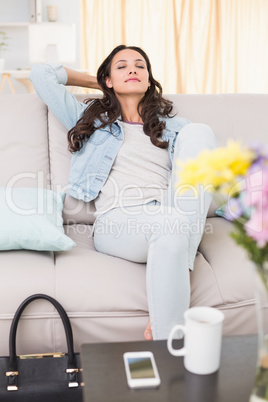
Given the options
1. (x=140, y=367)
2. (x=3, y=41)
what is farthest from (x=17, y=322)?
(x=3, y=41)

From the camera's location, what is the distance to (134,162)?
198 cm

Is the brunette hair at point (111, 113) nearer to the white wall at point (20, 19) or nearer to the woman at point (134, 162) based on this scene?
the woman at point (134, 162)

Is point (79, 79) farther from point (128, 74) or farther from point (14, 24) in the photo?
point (14, 24)

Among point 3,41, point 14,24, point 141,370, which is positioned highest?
point 14,24

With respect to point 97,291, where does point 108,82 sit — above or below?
above

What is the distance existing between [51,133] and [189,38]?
144 inches

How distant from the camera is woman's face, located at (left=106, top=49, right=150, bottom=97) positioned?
2.10 meters

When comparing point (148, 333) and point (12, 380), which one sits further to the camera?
point (148, 333)

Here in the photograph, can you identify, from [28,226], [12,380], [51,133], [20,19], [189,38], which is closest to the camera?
[12,380]

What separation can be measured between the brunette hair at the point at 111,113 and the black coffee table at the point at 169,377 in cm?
105

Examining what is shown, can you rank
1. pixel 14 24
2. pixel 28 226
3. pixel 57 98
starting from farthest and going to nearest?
pixel 14 24
pixel 57 98
pixel 28 226

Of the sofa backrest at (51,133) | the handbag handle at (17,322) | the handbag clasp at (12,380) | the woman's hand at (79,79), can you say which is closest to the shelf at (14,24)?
the woman's hand at (79,79)

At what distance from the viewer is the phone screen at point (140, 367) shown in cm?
98

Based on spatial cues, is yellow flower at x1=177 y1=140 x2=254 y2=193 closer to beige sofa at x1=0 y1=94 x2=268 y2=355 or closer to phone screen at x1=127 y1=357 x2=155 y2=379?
phone screen at x1=127 y1=357 x2=155 y2=379
